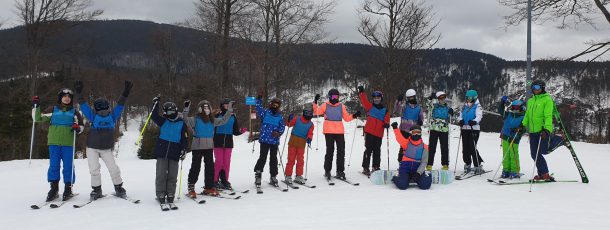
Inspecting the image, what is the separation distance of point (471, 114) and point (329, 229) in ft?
16.8

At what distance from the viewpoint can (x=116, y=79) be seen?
41625mm

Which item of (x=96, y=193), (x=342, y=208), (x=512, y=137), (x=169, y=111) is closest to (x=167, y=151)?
(x=169, y=111)

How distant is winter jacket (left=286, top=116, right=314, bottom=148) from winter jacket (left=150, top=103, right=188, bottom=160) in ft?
7.02

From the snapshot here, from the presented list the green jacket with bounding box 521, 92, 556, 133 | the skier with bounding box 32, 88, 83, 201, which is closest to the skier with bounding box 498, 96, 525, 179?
the green jacket with bounding box 521, 92, 556, 133

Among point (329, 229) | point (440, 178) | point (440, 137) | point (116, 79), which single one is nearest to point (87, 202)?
point (329, 229)

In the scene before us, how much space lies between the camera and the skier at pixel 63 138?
20.5 ft

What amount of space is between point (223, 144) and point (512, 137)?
564cm

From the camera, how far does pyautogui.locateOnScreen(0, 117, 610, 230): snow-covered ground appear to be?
16.8 ft

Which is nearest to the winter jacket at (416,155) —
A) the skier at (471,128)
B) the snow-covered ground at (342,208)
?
the snow-covered ground at (342,208)

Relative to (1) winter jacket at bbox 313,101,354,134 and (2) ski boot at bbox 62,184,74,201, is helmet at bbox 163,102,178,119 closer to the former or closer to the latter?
(2) ski boot at bbox 62,184,74,201

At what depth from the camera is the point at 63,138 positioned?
6285mm

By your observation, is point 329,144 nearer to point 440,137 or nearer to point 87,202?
point 440,137

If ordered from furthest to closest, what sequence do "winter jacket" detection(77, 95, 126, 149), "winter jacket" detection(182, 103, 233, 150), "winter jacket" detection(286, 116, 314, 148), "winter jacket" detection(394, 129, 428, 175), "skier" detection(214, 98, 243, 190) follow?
"winter jacket" detection(286, 116, 314, 148) → "winter jacket" detection(394, 129, 428, 175) → "skier" detection(214, 98, 243, 190) → "winter jacket" detection(182, 103, 233, 150) → "winter jacket" detection(77, 95, 126, 149)

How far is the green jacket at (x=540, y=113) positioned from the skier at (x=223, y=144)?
543 cm
